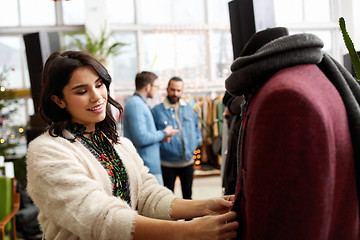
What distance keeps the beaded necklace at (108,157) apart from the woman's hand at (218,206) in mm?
335

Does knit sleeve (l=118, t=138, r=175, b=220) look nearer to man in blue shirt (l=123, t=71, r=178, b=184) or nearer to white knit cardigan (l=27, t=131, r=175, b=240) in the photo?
white knit cardigan (l=27, t=131, r=175, b=240)

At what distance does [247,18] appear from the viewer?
6.06 feet

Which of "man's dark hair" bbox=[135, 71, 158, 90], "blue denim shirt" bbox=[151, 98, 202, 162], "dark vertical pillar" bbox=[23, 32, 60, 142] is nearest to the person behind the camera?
"dark vertical pillar" bbox=[23, 32, 60, 142]

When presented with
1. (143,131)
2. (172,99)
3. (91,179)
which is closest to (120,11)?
(172,99)

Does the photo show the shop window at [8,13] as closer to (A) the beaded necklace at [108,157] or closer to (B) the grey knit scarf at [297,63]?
(A) the beaded necklace at [108,157]

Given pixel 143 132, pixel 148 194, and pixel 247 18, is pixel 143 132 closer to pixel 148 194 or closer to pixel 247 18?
pixel 247 18

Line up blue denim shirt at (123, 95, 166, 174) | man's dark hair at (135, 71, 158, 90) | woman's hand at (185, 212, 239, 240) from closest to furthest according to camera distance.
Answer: woman's hand at (185, 212, 239, 240) → blue denim shirt at (123, 95, 166, 174) → man's dark hair at (135, 71, 158, 90)

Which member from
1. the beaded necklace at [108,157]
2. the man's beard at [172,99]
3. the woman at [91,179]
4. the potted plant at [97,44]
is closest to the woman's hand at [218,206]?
the woman at [91,179]

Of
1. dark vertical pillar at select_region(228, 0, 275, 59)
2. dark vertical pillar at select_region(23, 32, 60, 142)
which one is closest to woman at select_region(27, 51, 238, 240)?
dark vertical pillar at select_region(228, 0, 275, 59)

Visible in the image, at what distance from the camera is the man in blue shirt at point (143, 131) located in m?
3.05

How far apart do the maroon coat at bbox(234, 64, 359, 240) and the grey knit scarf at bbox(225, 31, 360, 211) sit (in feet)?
0.06

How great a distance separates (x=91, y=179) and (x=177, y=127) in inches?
96.5

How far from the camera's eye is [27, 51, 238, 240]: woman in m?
0.96

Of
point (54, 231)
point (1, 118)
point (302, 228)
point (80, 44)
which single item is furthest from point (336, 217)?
point (80, 44)
